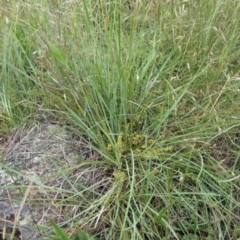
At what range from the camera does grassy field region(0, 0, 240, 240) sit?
4.80ft

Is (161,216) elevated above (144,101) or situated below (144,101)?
below

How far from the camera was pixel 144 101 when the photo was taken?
65.1 inches

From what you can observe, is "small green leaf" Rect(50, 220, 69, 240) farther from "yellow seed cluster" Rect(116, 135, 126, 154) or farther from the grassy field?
"yellow seed cluster" Rect(116, 135, 126, 154)

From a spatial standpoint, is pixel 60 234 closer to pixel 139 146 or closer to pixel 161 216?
pixel 161 216

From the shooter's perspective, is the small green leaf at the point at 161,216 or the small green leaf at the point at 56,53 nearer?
the small green leaf at the point at 161,216

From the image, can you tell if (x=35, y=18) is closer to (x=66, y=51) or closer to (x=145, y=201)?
(x=66, y=51)

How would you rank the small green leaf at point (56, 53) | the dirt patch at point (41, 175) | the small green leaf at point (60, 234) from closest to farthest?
the small green leaf at point (60, 234) < the dirt patch at point (41, 175) < the small green leaf at point (56, 53)

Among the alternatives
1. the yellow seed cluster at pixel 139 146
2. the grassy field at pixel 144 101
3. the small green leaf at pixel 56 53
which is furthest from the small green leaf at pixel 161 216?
the small green leaf at pixel 56 53

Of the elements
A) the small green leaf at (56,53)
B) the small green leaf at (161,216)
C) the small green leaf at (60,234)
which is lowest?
the small green leaf at (161,216)

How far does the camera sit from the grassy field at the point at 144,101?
1.46m

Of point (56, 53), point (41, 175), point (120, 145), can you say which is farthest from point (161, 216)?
point (56, 53)

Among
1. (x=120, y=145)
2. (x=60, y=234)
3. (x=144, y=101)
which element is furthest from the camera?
(x=144, y=101)

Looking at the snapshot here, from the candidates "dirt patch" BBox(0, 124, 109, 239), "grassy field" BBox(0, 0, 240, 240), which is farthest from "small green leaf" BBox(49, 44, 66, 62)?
"dirt patch" BBox(0, 124, 109, 239)

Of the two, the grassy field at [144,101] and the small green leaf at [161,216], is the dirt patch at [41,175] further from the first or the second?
the small green leaf at [161,216]
